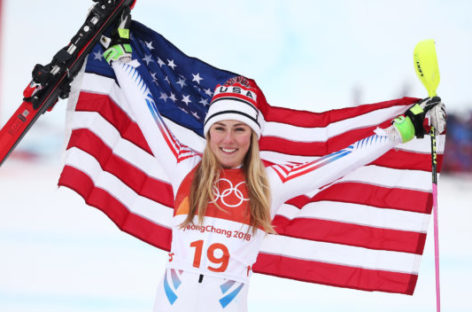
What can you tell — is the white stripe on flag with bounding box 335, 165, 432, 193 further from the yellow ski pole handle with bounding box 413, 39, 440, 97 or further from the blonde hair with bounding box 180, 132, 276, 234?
the blonde hair with bounding box 180, 132, 276, 234

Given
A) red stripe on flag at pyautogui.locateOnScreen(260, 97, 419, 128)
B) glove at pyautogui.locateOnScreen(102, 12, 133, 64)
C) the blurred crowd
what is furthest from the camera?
the blurred crowd

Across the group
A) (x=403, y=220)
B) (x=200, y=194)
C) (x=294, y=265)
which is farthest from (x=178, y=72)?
(x=403, y=220)

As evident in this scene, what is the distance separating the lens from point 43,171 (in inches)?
306

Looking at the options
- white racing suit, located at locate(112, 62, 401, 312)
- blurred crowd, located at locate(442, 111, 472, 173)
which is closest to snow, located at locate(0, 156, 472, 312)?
blurred crowd, located at locate(442, 111, 472, 173)

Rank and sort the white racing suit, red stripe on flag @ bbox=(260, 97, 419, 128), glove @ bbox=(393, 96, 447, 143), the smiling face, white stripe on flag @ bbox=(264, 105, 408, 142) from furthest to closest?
1. red stripe on flag @ bbox=(260, 97, 419, 128)
2. white stripe on flag @ bbox=(264, 105, 408, 142)
3. glove @ bbox=(393, 96, 447, 143)
4. the smiling face
5. the white racing suit

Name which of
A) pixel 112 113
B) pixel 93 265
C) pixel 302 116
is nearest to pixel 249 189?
pixel 302 116

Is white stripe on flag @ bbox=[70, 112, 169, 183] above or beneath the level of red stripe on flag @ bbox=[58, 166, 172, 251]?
above

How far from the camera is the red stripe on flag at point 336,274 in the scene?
315 centimetres

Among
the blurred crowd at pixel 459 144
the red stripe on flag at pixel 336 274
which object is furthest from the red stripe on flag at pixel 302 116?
the blurred crowd at pixel 459 144

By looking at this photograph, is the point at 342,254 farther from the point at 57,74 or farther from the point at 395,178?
the point at 57,74

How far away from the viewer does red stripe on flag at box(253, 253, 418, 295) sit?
315 cm

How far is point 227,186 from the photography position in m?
2.57

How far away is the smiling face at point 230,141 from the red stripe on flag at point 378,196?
0.84m

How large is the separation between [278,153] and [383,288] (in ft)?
3.15
